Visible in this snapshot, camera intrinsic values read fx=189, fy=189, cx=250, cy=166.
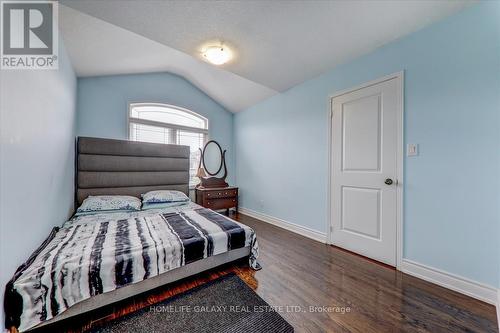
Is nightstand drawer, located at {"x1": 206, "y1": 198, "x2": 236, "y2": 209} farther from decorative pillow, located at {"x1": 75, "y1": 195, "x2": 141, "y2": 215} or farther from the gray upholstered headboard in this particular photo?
decorative pillow, located at {"x1": 75, "y1": 195, "x2": 141, "y2": 215}

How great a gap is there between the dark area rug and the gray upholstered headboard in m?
2.15

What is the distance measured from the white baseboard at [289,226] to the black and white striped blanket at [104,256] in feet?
3.88

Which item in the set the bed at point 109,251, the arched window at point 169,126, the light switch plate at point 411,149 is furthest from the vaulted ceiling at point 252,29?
the bed at point 109,251

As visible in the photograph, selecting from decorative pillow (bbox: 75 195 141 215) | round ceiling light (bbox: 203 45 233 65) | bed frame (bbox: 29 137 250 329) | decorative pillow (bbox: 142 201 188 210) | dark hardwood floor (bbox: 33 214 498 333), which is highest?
round ceiling light (bbox: 203 45 233 65)

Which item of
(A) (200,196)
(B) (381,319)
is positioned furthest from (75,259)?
(A) (200,196)

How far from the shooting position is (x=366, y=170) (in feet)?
7.38

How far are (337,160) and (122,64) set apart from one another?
136 inches

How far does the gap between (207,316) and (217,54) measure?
8.12 ft

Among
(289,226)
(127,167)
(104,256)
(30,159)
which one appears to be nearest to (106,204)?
(127,167)

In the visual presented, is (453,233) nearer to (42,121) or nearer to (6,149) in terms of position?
(6,149)

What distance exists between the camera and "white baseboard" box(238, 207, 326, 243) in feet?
8.94

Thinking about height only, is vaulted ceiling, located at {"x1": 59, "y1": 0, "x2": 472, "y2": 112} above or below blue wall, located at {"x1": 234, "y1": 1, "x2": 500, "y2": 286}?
above

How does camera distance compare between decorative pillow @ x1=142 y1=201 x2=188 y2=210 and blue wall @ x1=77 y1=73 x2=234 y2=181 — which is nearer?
decorative pillow @ x1=142 y1=201 x2=188 y2=210

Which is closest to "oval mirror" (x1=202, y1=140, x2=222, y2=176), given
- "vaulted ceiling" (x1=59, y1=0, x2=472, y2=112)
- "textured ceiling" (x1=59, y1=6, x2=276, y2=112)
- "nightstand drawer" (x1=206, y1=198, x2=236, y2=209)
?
"nightstand drawer" (x1=206, y1=198, x2=236, y2=209)
